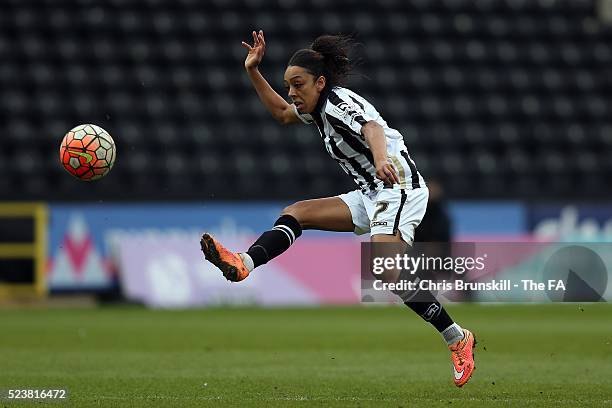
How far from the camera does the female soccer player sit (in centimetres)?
670

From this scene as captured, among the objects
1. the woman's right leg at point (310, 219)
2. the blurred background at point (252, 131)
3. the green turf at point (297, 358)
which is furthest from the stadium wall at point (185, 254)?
the woman's right leg at point (310, 219)

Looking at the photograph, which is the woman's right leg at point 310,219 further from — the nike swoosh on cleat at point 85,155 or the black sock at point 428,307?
the nike swoosh on cleat at point 85,155

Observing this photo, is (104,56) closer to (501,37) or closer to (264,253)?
(501,37)

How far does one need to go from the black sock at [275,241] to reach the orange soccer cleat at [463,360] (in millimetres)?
1145

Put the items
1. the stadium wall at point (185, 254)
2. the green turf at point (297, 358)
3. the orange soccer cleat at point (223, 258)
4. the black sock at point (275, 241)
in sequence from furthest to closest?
the stadium wall at point (185, 254) < the black sock at point (275, 241) < the green turf at point (297, 358) < the orange soccer cleat at point (223, 258)

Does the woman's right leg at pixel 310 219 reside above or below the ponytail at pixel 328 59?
below

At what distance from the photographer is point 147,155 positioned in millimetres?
17906

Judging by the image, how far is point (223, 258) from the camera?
6.31 m

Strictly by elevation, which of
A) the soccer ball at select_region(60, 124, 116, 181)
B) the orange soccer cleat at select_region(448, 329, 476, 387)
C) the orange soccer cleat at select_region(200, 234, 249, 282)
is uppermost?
the soccer ball at select_region(60, 124, 116, 181)

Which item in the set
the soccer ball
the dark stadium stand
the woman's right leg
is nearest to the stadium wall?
the dark stadium stand

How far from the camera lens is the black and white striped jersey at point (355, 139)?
21.9 ft

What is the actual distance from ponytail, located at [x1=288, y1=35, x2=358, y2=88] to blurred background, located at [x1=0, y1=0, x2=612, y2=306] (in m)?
8.12

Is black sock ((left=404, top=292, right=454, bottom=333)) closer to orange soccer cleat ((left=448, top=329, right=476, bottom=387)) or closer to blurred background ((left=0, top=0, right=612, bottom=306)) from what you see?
orange soccer cleat ((left=448, top=329, right=476, bottom=387))

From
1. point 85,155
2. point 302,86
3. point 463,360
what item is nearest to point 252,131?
point 85,155
